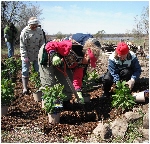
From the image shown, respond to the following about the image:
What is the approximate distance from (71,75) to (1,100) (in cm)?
114

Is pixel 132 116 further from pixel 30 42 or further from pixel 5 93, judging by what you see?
pixel 30 42

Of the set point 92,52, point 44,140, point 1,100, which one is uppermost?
point 92,52

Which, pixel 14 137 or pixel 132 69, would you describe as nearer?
pixel 14 137

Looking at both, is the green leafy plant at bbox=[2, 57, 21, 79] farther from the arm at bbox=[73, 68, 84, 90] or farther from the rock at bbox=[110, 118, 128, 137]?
the rock at bbox=[110, 118, 128, 137]

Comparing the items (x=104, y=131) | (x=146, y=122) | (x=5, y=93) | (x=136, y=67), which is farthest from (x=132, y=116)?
(x=5, y=93)

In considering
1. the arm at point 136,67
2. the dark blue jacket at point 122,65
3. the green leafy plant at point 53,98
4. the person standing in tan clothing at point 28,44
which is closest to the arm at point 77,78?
the green leafy plant at point 53,98

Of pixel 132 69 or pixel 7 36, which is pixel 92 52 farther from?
pixel 7 36

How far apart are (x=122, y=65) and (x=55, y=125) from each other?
70.6 inches

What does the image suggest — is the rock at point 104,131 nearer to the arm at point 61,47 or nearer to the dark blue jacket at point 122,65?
the arm at point 61,47

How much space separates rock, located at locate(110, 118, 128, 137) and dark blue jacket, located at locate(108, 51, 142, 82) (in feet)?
4.20

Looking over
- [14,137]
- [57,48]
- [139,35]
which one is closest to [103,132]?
[14,137]

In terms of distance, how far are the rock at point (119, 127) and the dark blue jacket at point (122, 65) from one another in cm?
128

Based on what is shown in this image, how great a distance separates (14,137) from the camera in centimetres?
349

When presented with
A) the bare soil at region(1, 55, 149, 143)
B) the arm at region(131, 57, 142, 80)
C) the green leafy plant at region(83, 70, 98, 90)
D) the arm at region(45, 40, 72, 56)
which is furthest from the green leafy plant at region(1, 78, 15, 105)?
the arm at region(131, 57, 142, 80)
